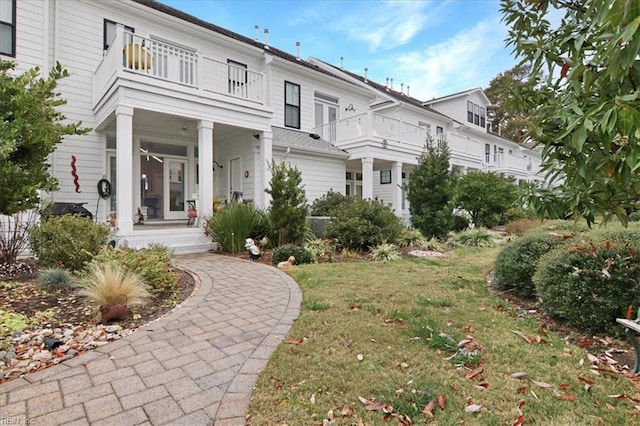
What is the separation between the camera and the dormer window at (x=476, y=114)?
981 inches

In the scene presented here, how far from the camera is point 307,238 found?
9281mm

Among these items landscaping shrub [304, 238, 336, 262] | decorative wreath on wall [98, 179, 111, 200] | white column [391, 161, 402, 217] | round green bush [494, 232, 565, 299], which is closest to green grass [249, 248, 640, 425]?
round green bush [494, 232, 565, 299]

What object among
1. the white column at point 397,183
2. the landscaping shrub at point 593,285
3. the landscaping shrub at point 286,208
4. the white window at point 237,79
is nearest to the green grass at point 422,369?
the landscaping shrub at point 593,285

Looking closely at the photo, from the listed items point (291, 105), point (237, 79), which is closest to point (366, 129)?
point (291, 105)

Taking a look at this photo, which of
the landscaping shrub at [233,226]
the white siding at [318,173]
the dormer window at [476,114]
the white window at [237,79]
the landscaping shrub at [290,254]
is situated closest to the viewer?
the landscaping shrub at [290,254]

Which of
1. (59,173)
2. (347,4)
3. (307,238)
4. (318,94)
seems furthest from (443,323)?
(318,94)

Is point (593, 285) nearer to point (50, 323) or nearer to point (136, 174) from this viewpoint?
→ point (50, 323)

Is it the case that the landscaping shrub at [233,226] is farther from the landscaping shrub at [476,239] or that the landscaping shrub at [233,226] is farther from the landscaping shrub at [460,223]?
the landscaping shrub at [460,223]

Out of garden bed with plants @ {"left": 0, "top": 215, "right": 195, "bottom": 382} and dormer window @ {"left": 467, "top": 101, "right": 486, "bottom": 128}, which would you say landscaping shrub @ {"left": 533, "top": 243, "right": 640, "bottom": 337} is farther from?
dormer window @ {"left": 467, "top": 101, "right": 486, "bottom": 128}

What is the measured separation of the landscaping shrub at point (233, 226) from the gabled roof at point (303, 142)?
4.13 meters

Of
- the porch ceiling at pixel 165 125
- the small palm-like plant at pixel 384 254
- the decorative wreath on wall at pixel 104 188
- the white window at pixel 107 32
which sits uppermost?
the white window at pixel 107 32

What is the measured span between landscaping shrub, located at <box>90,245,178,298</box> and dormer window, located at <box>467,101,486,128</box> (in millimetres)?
24775

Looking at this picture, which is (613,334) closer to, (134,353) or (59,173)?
(134,353)

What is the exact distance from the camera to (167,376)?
2.71 m
